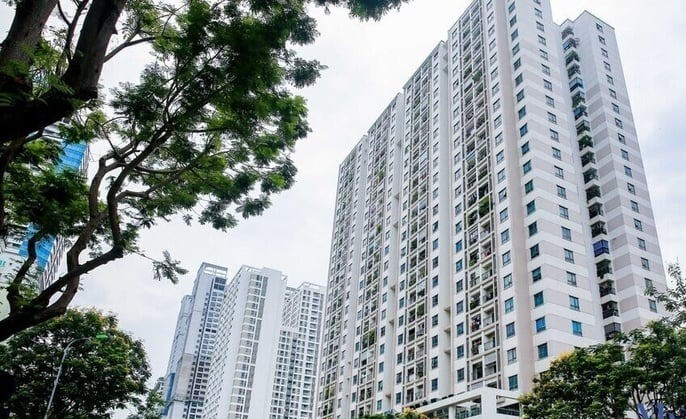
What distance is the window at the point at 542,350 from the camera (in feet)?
111

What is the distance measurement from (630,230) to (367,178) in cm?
3344

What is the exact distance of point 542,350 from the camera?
112ft

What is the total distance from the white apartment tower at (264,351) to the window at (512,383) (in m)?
83.8

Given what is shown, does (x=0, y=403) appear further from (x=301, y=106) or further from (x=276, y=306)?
(x=276, y=306)

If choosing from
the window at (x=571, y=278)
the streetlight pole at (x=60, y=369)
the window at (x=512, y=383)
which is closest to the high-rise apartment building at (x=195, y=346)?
the window at (x=512, y=383)

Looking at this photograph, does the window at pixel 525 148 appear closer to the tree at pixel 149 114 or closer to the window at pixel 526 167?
the window at pixel 526 167

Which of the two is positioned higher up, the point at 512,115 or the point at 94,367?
the point at 512,115

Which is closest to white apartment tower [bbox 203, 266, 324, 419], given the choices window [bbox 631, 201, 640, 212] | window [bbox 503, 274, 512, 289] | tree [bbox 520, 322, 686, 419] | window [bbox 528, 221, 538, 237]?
window [bbox 503, 274, 512, 289]

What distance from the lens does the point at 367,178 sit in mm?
68750

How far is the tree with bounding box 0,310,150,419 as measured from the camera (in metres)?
20.8

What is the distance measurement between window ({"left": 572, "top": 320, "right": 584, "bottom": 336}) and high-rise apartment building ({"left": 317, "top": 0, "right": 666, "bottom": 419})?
116 millimetres

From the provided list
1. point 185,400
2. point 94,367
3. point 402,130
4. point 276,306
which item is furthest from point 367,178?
point 185,400

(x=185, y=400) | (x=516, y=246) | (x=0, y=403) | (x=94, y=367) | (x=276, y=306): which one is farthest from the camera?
(x=185, y=400)

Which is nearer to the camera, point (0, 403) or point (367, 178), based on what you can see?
point (0, 403)
